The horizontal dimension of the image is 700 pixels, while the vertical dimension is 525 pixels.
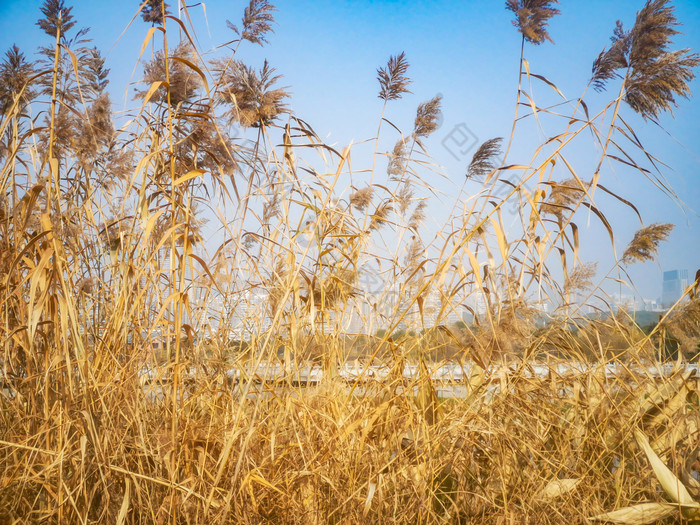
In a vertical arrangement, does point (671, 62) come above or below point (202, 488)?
above

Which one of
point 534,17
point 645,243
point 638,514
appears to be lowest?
point 638,514

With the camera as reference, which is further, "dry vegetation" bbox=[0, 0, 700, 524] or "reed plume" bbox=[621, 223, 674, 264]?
"reed plume" bbox=[621, 223, 674, 264]

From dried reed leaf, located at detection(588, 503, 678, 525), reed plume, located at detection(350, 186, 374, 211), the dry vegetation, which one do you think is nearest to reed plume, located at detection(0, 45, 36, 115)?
the dry vegetation

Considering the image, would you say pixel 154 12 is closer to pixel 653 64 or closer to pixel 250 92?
pixel 250 92

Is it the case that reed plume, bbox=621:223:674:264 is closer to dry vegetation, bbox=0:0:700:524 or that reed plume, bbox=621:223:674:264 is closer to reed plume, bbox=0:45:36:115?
dry vegetation, bbox=0:0:700:524

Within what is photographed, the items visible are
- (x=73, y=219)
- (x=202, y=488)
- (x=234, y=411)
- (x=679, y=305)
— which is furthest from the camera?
(x=73, y=219)

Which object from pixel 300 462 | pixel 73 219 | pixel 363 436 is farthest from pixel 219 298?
pixel 363 436

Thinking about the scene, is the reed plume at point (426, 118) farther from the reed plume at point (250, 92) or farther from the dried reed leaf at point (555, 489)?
the dried reed leaf at point (555, 489)

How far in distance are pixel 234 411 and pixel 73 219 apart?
99 cm

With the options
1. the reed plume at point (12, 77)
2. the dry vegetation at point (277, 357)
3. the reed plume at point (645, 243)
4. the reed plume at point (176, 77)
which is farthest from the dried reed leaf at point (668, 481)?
the reed plume at point (12, 77)

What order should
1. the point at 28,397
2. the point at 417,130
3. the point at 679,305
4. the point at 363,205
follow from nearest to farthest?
1. the point at 28,397
2. the point at 679,305
3. the point at 363,205
4. the point at 417,130

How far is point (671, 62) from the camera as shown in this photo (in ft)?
5.13

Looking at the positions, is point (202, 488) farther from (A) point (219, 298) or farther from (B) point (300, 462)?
(A) point (219, 298)

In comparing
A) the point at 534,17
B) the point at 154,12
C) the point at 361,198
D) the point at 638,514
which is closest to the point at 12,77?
the point at 154,12
